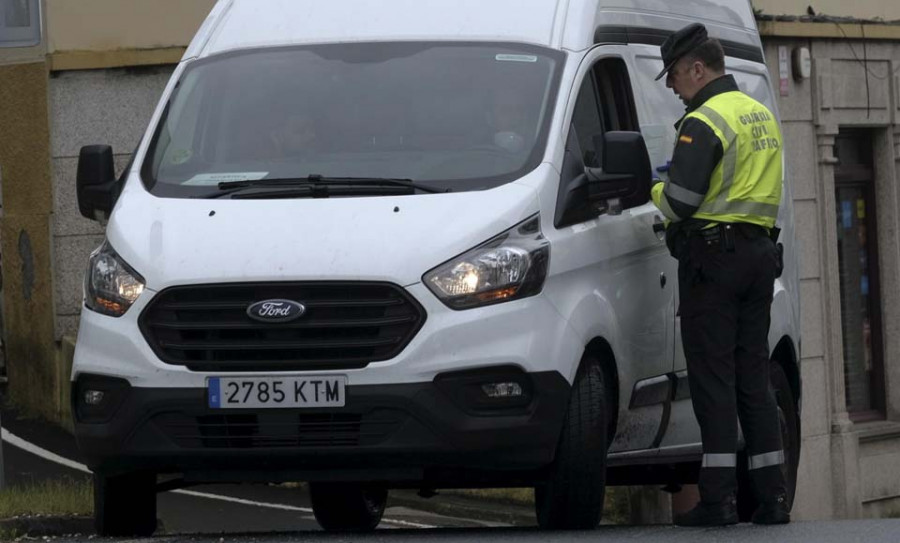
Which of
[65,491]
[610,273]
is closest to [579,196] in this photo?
[610,273]

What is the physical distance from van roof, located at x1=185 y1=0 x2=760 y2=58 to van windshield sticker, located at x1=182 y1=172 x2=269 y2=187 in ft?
2.55

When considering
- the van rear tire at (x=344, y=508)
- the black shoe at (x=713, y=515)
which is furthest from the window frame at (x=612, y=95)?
the van rear tire at (x=344, y=508)

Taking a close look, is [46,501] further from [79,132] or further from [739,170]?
[79,132]

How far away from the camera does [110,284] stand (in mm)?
7645

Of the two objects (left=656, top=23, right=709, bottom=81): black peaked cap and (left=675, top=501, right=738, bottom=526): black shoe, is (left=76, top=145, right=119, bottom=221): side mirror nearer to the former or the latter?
(left=656, top=23, right=709, bottom=81): black peaked cap

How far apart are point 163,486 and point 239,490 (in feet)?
20.7

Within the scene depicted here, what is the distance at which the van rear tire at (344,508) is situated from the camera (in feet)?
33.3

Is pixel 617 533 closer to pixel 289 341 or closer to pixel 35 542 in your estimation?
pixel 289 341


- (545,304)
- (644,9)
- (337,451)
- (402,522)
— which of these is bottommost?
(402,522)

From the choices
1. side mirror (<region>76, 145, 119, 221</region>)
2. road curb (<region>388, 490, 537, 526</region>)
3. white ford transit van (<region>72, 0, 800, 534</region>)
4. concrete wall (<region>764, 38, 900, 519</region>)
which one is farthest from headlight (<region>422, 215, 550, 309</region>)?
concrete wall (<region>764, 38, 900, 519</region>)

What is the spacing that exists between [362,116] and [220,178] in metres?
0.59

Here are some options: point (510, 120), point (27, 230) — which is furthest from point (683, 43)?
point (27, 230)

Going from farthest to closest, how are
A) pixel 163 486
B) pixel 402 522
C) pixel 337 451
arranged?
pixel 402 522 → pixel 163 486 → pixel 337 451

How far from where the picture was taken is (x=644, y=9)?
9219 millimetres
